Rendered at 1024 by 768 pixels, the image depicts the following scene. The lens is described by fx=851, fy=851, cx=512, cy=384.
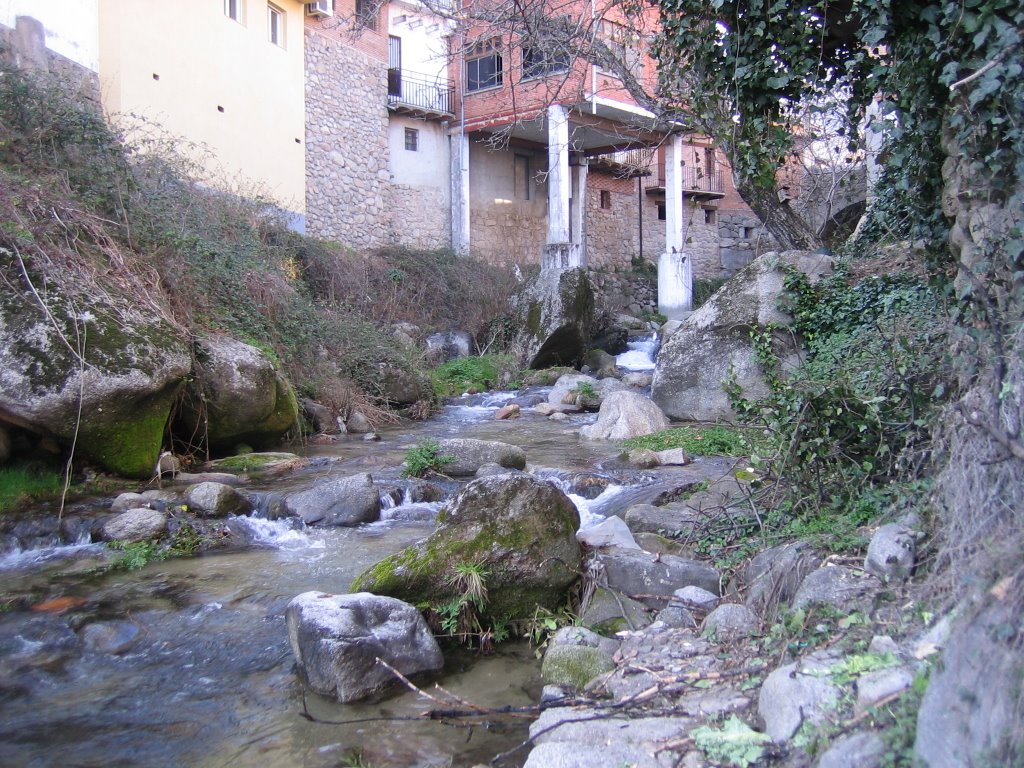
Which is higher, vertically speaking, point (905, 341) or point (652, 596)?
point (905, 341)

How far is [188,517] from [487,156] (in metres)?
21.3

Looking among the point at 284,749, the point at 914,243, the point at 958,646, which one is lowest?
the point at 284,749

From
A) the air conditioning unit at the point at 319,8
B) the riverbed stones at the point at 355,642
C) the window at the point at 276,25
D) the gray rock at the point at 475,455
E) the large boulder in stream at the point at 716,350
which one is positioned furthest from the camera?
the air conditioning unit at the point at 319,8

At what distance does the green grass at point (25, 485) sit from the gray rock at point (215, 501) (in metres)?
1.38

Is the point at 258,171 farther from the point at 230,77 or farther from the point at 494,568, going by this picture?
the point at 494,568

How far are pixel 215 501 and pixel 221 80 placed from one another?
13215mm

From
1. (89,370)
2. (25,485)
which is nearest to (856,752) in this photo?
(89,370)

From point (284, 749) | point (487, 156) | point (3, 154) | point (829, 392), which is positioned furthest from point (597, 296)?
point (284, 749)

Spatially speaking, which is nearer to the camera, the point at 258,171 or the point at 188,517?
the point at 188,517

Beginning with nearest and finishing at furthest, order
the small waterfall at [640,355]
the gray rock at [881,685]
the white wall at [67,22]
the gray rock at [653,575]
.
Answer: the gray rock at [881,685]
the gray rock at [653,575]
the white wall at [67,22]
the small waterfall at [640,355]

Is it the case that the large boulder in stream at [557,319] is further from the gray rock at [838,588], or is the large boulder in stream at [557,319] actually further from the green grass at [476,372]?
the gray rock at [838,588]

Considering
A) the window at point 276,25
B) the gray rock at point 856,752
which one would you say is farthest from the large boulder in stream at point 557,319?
the gray rock at point 856,752

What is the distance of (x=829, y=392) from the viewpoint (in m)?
5.37

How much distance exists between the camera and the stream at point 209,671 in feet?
13.8
